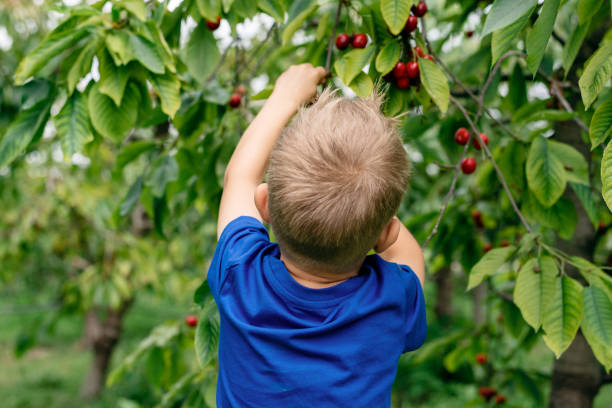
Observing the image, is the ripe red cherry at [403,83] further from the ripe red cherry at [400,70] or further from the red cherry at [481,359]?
the red cherry at [481,359]

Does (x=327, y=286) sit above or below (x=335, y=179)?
below

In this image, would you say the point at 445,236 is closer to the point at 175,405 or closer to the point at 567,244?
the point at 567,244

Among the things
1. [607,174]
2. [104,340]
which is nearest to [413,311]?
[607,174]

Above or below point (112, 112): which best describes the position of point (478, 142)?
below

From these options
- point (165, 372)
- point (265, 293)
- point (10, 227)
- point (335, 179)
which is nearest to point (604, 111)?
point (335, 179)

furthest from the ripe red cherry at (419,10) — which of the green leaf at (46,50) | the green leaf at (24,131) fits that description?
the green leaf at (24,131)

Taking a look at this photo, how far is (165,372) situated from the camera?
2.04 meters

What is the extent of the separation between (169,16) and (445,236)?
1.32m

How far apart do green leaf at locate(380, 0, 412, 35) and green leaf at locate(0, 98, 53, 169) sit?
0.93 m

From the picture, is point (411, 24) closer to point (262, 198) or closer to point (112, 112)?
point (262, 198)

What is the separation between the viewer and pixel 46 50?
1.26 m

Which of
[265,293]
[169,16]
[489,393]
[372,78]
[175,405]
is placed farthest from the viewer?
[489,393]

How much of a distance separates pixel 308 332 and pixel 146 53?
0.81 meters

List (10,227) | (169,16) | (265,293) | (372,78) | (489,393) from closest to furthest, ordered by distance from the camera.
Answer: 1. (265,293)
2. (372,78)
3. (169,16)
4. (489,393)
5. (10,227)
